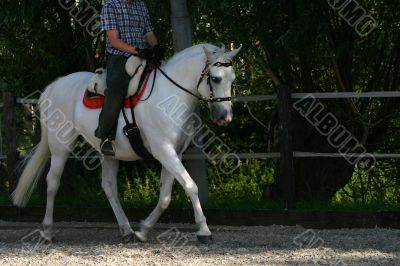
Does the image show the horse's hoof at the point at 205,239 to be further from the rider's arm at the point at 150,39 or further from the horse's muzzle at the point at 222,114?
the rider's arm at the point at 150,39

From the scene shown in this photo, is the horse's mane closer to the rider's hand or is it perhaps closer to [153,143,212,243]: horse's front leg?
the rider's hand

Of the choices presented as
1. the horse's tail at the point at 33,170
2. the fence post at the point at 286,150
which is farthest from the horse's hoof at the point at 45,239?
the fence post at the point at 286,150

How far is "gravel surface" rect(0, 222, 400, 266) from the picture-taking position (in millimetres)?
6668

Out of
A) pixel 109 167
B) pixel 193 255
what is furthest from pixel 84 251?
pixel 109 167

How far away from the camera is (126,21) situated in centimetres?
812

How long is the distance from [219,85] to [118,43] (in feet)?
3.96

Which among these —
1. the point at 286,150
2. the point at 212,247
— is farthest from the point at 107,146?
the point at 286,150

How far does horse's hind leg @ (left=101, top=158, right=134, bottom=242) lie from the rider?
0.55 m

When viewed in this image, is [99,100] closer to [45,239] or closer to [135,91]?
[135,91]

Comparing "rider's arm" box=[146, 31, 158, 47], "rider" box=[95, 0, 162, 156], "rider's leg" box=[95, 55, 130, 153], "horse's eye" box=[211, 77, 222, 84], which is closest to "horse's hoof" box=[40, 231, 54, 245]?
"rider" box=[95, 0, 162, 156]

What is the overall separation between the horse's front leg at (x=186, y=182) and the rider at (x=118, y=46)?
690mm

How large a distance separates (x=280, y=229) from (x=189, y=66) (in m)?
2.09

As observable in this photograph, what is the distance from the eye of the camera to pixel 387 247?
7.25 meters

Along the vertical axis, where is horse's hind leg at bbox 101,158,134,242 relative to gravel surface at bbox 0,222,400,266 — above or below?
above
